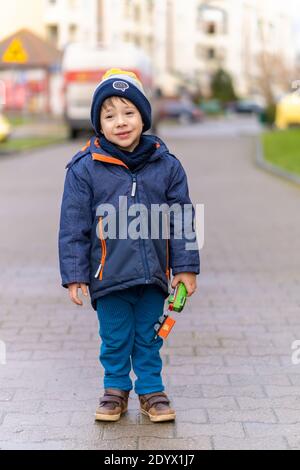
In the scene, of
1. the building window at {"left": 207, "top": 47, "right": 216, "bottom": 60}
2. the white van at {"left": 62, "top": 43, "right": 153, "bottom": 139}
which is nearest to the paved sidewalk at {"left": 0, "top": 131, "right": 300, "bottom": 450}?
the white van at {"left": 62, "top": 43, "right": 153, "bottom": 139}

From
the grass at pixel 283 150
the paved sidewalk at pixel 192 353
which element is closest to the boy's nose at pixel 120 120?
the paved sidewalk at pixel 192 353

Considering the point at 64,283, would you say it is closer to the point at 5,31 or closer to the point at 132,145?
the point at 132,145

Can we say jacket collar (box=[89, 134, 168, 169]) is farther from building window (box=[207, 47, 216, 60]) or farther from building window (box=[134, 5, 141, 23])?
building window (box=[207, 47, 216, 60])

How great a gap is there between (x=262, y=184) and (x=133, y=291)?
507 inches

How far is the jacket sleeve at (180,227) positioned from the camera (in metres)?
4.54

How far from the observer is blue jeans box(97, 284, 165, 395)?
15.0 ft

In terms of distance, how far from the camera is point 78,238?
449cm

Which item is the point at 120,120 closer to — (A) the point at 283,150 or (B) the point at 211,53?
(A) the point at 283,150

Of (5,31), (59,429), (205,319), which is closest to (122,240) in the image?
(59,429)

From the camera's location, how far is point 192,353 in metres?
5.90

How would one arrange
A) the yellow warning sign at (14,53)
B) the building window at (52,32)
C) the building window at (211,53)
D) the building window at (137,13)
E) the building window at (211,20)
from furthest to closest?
the building window at (211,53) < the building window at (211,20) < the building window at (137,13) < the building window at (52,32) < the yellow warning sign at (14,53)

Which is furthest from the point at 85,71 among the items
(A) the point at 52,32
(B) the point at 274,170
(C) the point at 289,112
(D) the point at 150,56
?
(D) the point at 150,56

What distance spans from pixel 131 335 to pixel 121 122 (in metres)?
0.96

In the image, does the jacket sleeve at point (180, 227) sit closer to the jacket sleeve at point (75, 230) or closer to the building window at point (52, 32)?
the jacket sleeve at point (75, 230)
